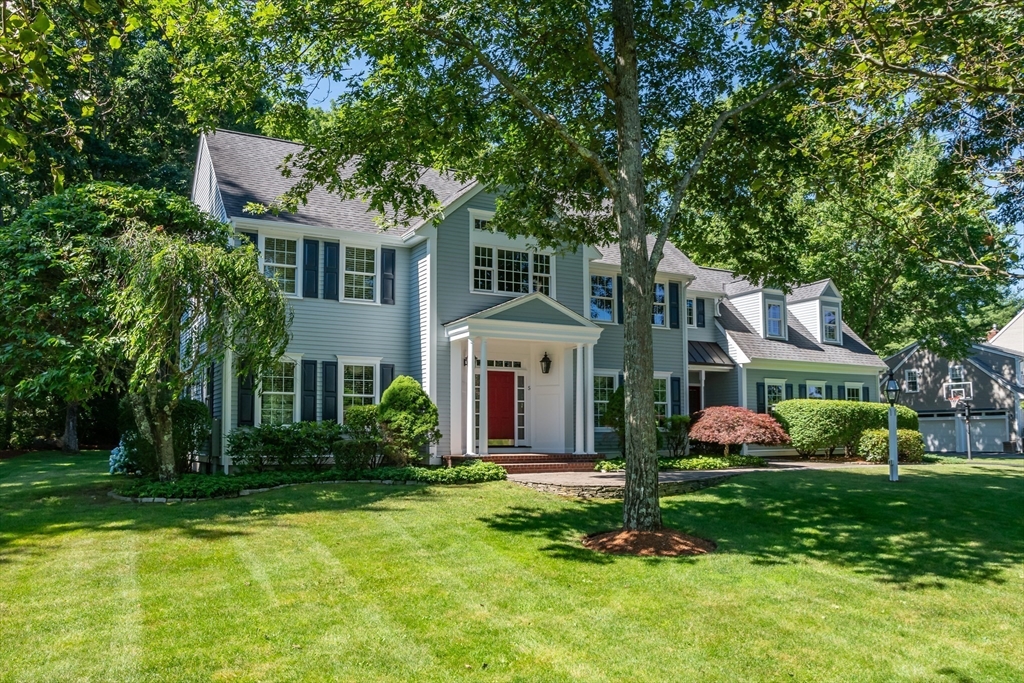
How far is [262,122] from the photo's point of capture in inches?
499

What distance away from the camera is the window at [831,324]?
28.3 meters

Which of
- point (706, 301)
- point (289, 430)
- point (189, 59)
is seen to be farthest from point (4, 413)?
point (706, 301)

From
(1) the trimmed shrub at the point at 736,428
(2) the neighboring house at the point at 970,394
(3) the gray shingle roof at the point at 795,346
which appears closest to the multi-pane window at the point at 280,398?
(1) the trimmed shrub at the point at 736,428

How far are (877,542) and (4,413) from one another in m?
25.8

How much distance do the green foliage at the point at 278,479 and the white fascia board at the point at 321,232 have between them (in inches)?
212

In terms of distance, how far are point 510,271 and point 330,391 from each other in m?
5.27

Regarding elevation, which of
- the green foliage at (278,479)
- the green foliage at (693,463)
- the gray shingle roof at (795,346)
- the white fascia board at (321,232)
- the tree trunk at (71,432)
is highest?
the white fascia board at (321,232)

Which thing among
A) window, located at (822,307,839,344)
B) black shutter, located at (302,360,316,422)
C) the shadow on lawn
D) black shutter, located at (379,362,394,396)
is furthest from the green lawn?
window, located at (822,307,839,344)

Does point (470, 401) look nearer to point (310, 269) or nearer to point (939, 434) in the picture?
point (310, 269)

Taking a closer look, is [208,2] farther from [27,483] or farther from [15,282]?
[27,483]

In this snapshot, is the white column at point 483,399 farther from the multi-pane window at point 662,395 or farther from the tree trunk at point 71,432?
the tree trunk at point 71,432

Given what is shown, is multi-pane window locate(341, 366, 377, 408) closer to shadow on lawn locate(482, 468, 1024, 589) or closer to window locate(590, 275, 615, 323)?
window locate(590, 275, 615, 323)

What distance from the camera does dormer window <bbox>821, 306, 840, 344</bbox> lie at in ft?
92.4

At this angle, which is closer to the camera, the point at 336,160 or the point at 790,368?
the point at 336,160
